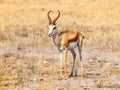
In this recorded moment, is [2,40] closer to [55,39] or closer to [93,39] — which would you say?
[93,39]

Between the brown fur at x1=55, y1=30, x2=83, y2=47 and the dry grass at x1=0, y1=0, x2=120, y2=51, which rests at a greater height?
the dry grass at x1=0, y1=0, x2=120, y2=51

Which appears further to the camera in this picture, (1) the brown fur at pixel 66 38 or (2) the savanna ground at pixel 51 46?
(1) the brown fur at pixel 66 38

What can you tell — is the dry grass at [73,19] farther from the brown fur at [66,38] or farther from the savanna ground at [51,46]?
the brown fur at [66,38]

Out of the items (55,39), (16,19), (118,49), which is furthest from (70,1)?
(55,39)

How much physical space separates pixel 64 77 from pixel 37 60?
3075 mm

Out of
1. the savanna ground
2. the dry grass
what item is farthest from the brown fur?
the dry grass

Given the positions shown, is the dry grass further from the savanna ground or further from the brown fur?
the brown fur

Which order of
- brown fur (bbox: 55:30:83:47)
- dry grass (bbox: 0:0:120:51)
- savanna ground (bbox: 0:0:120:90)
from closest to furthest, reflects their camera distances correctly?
1. savanna ground (bbox: 0:0:120:90)
2. brown fur (bbox: 55:30:83:47)
3. dry grass (bbox: 0:0:120:51)

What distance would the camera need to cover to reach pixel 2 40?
19719 mm

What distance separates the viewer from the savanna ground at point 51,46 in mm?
12508

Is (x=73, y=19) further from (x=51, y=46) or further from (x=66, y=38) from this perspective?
(x=66, y=38)

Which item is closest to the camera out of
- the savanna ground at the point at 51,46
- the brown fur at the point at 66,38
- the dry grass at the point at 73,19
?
the savanna ground at the point at 51,46

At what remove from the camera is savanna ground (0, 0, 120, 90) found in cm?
1251

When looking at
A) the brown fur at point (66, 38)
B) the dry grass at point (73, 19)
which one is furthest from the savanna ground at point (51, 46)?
the brown fur at point (66, 38)
